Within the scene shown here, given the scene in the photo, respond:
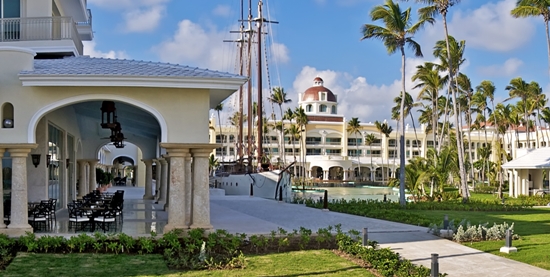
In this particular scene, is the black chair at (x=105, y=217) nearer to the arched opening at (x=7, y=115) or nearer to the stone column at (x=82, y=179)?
the arched opening at (x=7, y=115)

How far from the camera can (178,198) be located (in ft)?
49.3

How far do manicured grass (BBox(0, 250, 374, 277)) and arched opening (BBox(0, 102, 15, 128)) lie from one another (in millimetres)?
3352

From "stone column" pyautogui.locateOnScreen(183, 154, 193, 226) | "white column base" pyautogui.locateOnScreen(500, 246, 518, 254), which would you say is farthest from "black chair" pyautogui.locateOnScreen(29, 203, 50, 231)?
"white column base" pyautogui.locateOnScreen(500, 246, 518, 254)

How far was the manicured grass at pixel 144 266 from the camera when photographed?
11.6 meters

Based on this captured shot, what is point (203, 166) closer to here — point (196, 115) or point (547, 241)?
point (196, 115)

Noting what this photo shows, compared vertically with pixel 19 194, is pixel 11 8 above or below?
above

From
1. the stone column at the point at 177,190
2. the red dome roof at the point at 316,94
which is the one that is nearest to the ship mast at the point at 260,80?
the stone column at the point at 177,190

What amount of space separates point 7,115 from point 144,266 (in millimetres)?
5923

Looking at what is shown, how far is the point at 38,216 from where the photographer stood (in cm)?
1594

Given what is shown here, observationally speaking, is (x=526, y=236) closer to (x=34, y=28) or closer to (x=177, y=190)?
(x=177, y=190)

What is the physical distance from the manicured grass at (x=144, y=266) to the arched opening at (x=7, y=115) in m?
3.35

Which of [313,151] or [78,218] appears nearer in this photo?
[78,218]

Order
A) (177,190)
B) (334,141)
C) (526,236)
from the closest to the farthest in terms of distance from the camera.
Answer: (177,190)
(526,236)
(334,141)

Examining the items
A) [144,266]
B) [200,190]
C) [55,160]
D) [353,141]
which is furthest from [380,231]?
[353,141]
